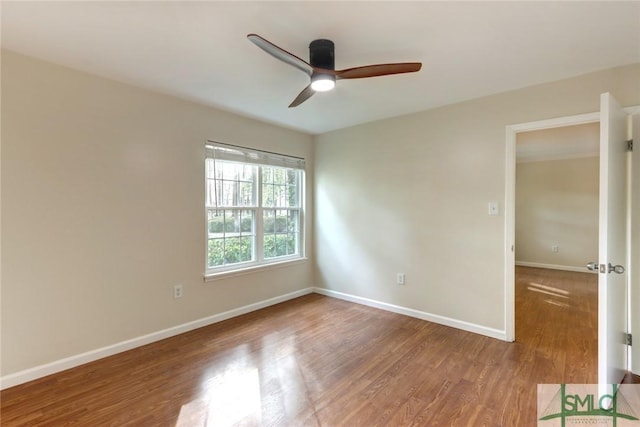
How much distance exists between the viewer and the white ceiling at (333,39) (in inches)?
66.3

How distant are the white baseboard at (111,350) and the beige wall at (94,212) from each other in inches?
2.0

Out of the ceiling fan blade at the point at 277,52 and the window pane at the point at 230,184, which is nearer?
the ceiling fan blade at the point at 277,52

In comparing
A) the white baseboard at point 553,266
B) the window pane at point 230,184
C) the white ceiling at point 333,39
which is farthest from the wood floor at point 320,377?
the white baseboard at point 553,266

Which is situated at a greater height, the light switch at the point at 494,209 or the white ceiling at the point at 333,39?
the white ceiling at the point at 333,39

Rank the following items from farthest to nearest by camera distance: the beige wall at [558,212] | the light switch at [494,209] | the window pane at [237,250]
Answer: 1. the beige wall at [558,212]
2. the window pane at [237,250]
3. the light switch at [494,209]

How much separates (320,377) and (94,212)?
2.35 metres

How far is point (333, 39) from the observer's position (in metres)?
1.96

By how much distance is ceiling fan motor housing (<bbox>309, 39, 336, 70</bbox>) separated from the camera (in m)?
1.95

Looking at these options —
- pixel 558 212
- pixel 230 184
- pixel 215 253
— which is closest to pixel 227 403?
pixel 215 253

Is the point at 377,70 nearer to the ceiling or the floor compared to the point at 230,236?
nearer to the ceiling

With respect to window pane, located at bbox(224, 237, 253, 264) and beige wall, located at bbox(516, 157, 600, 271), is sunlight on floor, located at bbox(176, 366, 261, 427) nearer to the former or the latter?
window pane, located at bbox(224, 237, 253, 264)

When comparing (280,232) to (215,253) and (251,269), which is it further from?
(215,253)

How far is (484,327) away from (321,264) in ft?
7.49

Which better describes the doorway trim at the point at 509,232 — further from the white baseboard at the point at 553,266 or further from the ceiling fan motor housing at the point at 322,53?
the white baseboard at the point at 553,266
